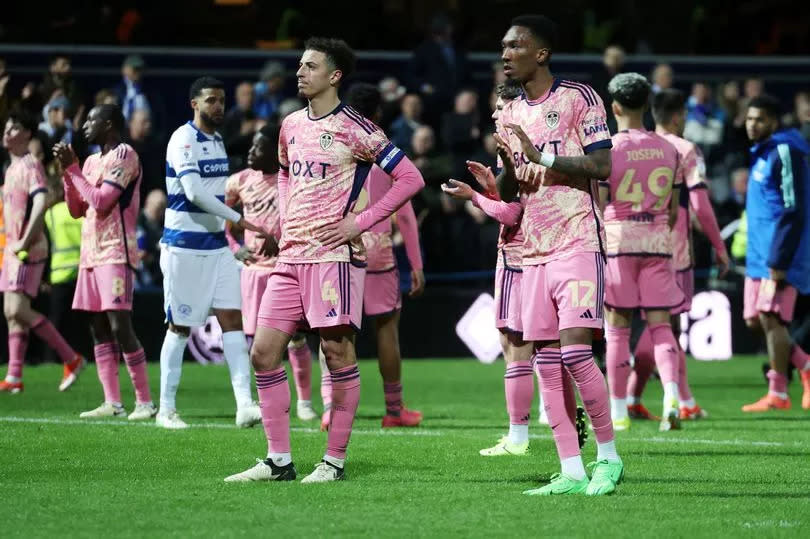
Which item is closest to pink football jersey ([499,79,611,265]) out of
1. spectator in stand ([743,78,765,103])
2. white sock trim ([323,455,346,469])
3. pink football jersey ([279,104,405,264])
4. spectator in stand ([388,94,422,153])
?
pink football jersey ([279,104,405,264])

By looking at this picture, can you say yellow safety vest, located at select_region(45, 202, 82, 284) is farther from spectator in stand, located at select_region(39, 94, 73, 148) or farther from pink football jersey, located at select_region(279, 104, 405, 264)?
pink football jersey, located at select_region(279, 104, 405, 264)

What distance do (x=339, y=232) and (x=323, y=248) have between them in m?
0.13

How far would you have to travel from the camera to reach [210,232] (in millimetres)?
11227

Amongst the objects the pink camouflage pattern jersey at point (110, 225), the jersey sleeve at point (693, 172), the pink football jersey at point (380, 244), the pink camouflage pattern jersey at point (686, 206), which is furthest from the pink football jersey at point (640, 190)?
the pink camouflage pattern jersey at point (110, 225)

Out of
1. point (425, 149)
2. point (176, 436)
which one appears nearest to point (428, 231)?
point (425, 149)

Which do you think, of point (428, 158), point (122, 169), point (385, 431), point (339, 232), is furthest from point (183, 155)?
point (428, 158)

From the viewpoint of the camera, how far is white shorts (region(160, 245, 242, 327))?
36.7 feet

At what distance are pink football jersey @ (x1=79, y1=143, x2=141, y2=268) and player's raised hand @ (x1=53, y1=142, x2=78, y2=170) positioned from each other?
53cm

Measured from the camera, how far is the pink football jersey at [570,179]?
25.1 ft

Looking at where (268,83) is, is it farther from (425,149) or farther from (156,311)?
(156,311)

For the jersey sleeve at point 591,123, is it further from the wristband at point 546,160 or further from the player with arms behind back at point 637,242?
the player with arms behind back at point 637,242

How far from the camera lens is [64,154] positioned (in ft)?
35.9

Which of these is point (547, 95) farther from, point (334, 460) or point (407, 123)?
point (407, 123)

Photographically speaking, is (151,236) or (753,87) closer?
(151,236)
